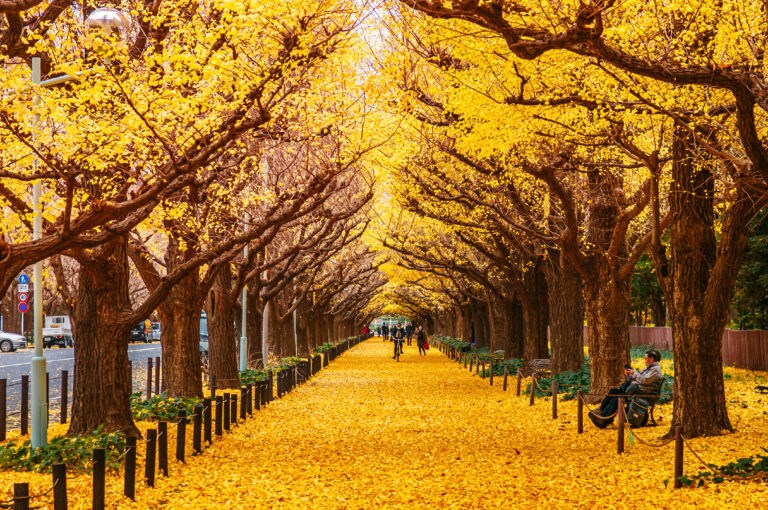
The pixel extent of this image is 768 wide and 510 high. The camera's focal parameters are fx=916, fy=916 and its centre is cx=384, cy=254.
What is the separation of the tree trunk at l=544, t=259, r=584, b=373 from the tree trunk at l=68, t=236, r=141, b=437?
40.9 feet

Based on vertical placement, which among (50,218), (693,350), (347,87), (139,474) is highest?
(347,87)

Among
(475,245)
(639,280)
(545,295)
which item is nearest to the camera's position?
(475,245)

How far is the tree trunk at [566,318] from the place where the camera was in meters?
24.0

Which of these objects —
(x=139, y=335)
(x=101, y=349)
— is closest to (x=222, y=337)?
(x=101, y=349)

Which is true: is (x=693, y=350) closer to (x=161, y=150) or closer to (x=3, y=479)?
(x=161, y=150)

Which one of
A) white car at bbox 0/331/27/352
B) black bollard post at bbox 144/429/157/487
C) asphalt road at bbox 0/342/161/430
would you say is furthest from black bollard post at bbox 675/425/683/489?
white car at bbox 0/331/27/352

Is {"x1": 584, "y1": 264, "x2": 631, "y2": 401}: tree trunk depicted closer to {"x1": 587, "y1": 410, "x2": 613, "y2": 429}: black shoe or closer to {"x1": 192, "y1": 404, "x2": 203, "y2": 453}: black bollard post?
{"x1": 587, "y1": 410, "x2": 613, "y2": 429}: black shoe

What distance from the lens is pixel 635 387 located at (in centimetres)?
1591

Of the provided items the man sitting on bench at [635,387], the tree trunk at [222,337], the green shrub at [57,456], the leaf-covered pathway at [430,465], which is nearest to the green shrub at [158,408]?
the leaf-covered pathway at [430,465]

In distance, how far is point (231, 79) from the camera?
1186cm

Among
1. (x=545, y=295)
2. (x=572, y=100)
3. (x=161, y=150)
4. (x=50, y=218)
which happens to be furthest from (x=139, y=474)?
(x=545, y=295)

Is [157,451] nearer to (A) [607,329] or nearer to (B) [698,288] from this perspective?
(B) [698,288]

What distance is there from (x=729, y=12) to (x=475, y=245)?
59.1 feet

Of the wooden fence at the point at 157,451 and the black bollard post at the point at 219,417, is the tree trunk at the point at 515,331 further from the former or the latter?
the black bollard post at the point at 219,417
